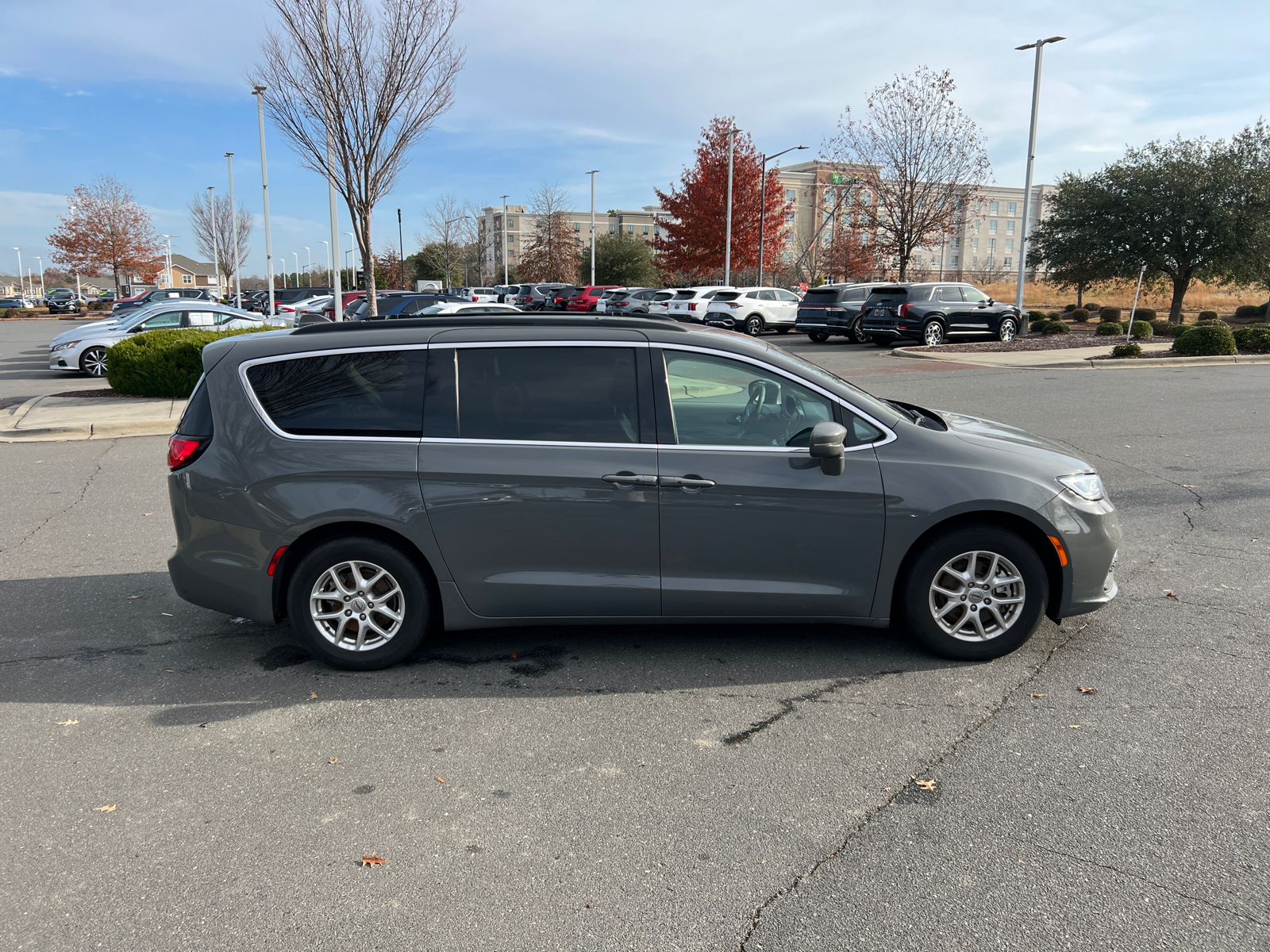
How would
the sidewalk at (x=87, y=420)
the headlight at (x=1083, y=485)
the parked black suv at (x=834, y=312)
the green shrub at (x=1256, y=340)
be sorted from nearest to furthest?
the headlight at (x=1083, y=485)
the sidewalk at (x=87, y=420)
the green shrub at (x=1256, y=340)
the parked black suv at (x=834, y=312)

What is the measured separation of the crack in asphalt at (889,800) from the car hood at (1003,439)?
1.01 metres

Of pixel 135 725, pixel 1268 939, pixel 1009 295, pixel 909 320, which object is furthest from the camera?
pixel 1009 295

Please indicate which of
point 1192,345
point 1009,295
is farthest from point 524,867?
point 1009,295

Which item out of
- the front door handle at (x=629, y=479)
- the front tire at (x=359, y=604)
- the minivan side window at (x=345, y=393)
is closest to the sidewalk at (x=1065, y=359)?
the front door handle at (x=629, y=479)

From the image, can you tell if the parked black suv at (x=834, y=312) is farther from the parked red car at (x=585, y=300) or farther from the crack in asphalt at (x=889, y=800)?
the crack in asphalt at (x=889, y=800)

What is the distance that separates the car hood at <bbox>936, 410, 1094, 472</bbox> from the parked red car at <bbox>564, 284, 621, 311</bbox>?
106ft

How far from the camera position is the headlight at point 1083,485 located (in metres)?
4.52

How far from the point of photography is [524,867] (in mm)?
2975

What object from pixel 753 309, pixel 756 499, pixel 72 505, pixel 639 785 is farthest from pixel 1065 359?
pixel 639 785

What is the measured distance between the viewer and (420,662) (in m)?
4.70

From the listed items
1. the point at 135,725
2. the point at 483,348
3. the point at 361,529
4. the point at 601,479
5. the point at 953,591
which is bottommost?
the point at 135,725

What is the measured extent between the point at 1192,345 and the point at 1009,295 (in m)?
36.4

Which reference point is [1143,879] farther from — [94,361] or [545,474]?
[94,361]

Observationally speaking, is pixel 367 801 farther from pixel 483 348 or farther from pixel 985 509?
pixel 985 509
